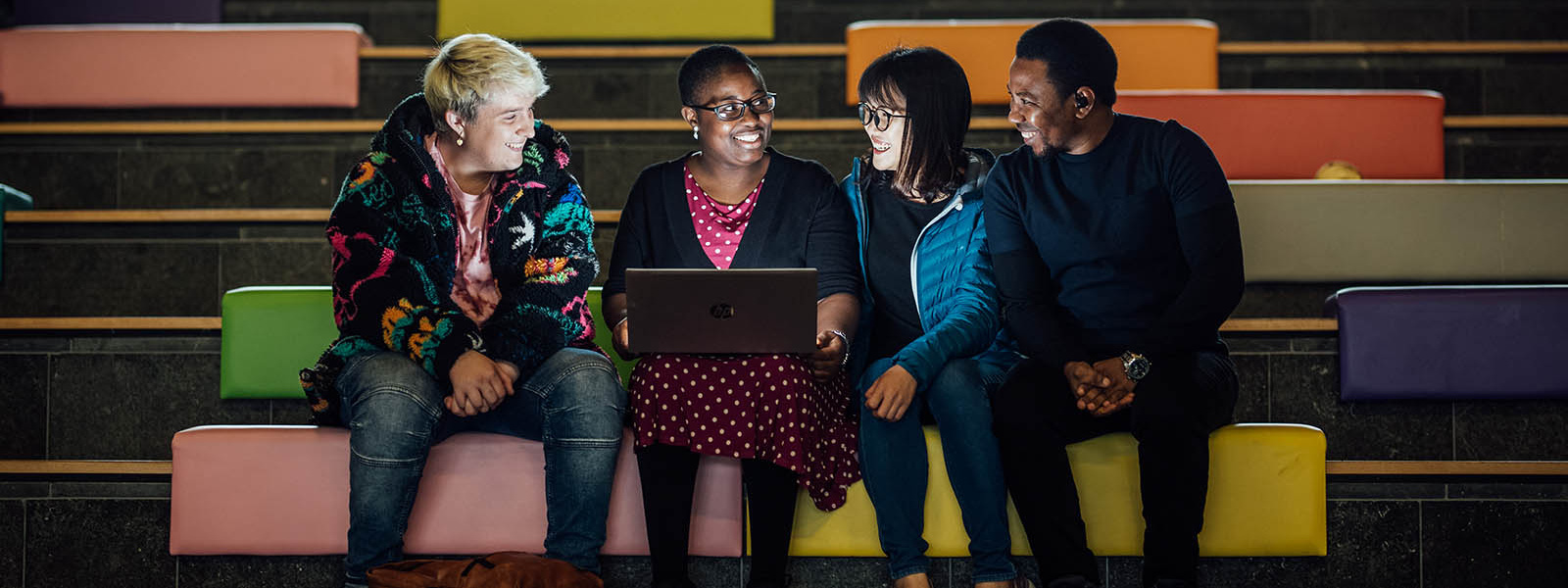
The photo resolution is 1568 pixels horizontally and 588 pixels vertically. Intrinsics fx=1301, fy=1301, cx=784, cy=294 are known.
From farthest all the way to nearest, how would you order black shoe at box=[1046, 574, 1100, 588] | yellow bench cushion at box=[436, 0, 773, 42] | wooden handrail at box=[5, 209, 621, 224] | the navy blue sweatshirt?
yellow bench cushion at box=[436, 0, 773, 42]
wooden handrail at box=[5, 209, 621, 224]
the navy blue sweatshirt
black shoe at box=[1046, 574, 1100, 588]

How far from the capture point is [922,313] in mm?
2168

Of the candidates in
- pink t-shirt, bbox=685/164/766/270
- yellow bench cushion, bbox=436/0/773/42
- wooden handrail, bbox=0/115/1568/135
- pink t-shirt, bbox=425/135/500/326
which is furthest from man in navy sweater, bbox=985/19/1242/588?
yellow bench cushion, bbox=436/0/773/42

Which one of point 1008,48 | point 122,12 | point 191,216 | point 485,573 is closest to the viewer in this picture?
point 485,573

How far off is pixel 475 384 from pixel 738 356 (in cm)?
39

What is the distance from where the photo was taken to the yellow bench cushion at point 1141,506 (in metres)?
2.06

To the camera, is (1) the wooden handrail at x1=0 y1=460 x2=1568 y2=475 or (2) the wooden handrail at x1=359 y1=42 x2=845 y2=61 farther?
(2) the wooden handrail at x1=359 y1=42 x2=845 y2=61

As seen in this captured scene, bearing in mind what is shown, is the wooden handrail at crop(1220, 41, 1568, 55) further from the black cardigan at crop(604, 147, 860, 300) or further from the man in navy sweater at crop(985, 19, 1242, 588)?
the black cardigan at crop(604, 147, 860, 300)

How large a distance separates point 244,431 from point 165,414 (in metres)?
0.45

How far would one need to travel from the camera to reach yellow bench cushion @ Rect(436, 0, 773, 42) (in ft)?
11.0

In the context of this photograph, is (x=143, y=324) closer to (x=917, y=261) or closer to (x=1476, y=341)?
(x=917, y=261)

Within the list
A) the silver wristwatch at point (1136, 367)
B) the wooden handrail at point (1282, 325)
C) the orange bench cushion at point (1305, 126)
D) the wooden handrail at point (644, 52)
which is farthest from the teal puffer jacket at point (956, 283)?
the wooden handrail at point (644, 52)

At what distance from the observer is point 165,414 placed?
8.03 ft

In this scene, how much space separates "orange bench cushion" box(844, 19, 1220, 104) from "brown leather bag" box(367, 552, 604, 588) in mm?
1554

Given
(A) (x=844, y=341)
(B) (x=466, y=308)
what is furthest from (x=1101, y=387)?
(B) (x=466, y=308)
